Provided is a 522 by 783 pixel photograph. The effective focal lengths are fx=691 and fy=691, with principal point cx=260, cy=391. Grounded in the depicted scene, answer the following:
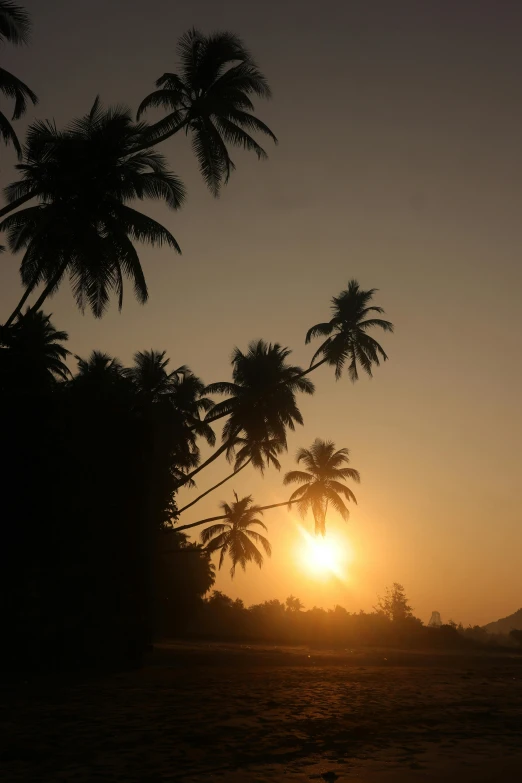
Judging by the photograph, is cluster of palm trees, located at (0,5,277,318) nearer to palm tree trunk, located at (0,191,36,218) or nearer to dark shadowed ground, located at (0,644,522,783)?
palm tree trunk, located at (0,191,36,218)

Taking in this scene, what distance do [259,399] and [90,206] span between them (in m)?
→ 18.8

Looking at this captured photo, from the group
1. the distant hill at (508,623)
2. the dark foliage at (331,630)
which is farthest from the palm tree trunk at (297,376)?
the distant hill at (508,623)

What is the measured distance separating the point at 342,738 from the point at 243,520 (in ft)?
140

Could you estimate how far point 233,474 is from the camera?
40156mm

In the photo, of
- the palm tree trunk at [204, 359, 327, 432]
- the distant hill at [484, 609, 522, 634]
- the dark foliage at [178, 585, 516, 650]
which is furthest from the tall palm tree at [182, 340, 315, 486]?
the distant hill at [484, 609, 522, 634]

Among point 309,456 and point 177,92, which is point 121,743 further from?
point 309,456

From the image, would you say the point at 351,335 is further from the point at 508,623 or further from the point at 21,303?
the point at 508,623

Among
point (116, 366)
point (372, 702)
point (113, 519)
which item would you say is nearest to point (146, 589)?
point (113, 519)

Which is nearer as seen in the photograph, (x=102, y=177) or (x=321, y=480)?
(x=102, y=177)

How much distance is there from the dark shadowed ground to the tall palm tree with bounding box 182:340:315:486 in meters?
21.3

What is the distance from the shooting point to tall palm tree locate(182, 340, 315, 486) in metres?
36.8

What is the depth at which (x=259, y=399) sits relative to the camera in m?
36.7

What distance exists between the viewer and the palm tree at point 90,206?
1894cm

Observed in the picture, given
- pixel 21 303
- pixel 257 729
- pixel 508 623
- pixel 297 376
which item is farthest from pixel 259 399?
pixel 508 623
